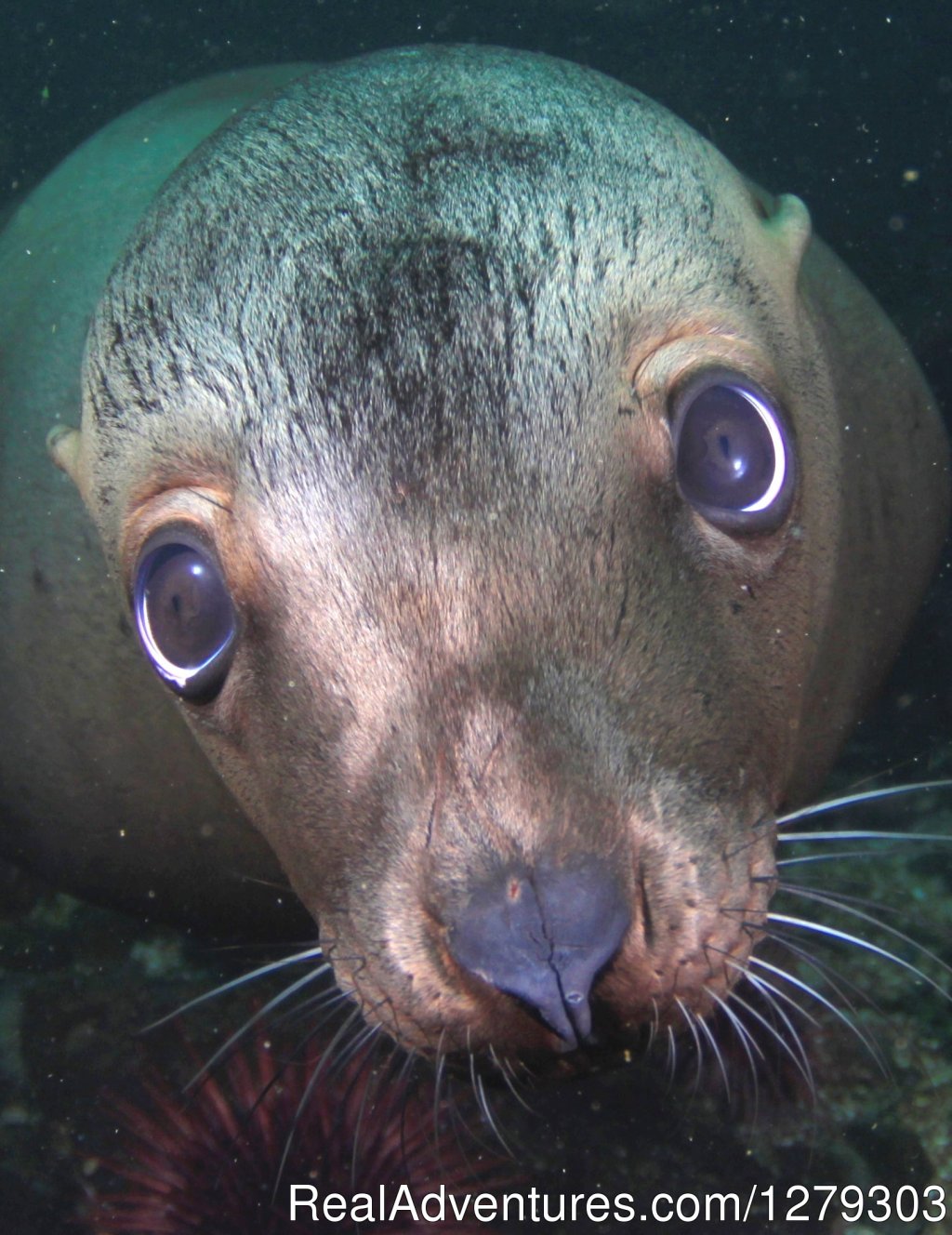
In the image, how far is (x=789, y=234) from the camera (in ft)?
7.48

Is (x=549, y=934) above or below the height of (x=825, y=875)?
above

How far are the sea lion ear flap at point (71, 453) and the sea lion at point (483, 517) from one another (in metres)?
0.02

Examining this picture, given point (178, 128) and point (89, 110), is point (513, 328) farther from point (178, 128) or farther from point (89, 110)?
point (89, 110)

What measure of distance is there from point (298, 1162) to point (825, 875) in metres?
1.72

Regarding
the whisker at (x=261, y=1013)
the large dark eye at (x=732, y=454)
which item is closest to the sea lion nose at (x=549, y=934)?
the whisker at (x=261, y=1013)

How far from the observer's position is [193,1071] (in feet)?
10.2

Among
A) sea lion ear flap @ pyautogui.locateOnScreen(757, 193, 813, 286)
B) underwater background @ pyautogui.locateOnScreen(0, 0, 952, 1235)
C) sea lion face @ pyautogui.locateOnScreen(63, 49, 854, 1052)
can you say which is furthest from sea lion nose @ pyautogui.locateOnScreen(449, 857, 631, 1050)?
underwater background @ pyautogui.locateOnScreen(0, 0, 952, 1235)

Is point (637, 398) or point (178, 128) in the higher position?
point (178, 128)

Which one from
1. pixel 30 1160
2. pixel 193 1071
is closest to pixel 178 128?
pixel 193 1071

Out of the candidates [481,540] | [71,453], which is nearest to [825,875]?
[481,540]

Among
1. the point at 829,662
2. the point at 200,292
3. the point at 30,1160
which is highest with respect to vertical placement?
the point at 200,292

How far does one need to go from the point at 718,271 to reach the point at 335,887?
132 centimetres

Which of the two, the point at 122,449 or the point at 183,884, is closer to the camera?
the point at 122,449

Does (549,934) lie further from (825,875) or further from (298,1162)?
(825,875)
